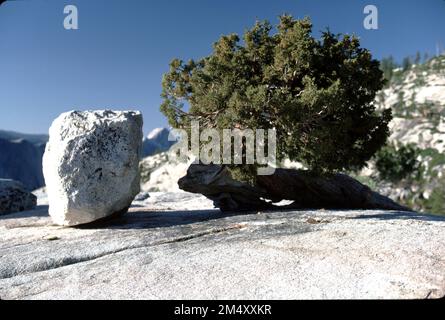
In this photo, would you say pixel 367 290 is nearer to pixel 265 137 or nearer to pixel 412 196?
pixel 265 137

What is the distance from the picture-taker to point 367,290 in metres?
9.41

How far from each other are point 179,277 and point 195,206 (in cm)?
1963

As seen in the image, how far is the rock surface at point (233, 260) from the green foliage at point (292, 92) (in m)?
3.79

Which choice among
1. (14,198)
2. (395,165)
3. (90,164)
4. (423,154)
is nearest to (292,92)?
(90,164)

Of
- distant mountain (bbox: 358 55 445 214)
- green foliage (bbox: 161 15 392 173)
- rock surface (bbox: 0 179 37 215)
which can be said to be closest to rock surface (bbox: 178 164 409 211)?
green foliage (bbox: 161 15 392 173)

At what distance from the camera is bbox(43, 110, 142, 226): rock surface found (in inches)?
687

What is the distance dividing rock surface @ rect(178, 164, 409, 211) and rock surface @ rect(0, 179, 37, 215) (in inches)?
520

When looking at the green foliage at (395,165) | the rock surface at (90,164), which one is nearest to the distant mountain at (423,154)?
the green foliage at (395,165)

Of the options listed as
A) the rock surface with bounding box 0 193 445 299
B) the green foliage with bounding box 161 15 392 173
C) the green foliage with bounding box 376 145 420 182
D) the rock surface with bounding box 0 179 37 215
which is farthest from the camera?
the green foliage with bounding box 376 145 420 182

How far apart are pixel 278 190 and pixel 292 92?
8.44 meters

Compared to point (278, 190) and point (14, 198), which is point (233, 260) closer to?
point (278, 190)

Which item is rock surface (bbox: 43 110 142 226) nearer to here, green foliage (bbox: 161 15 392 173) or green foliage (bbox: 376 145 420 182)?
green foliage (bbox: 161 15 392 173)

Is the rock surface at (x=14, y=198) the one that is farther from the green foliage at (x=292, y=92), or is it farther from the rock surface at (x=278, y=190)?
the green foliage at (x=292, y=92)
